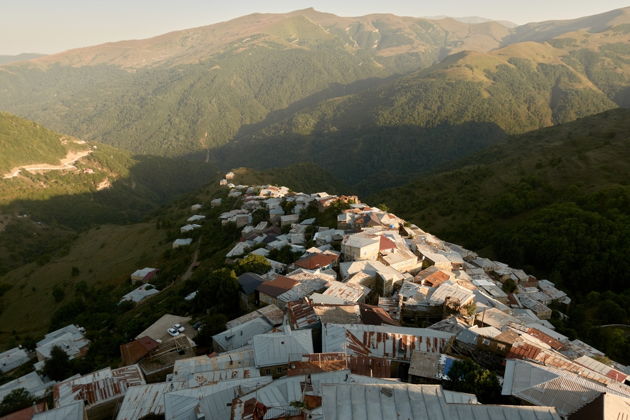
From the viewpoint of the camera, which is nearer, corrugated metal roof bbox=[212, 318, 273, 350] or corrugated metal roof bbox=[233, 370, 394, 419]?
corrugated metal roof bbox=[233, 370, 394, 419]

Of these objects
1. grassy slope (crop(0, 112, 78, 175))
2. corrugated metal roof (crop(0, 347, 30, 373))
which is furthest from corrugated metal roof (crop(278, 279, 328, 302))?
grassy slope (crop(0, 112, 78, 175))

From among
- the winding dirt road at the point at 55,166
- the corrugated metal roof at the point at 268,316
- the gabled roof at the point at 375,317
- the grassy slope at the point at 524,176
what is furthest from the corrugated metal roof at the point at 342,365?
the winding dirt road at the point at 55,166

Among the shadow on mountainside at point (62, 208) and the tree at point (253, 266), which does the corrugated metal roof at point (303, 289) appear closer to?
the tree at point (253, 266)

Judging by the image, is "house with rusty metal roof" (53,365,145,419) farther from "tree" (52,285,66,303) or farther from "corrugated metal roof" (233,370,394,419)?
"tree" (52,285,66,303)

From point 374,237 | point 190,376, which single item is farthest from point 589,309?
point 190,376

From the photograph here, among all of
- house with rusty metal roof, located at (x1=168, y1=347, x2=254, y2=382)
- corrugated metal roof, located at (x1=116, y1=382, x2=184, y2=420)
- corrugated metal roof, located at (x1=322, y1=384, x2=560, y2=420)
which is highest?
corrugated metal roof, located at (x1=322, y1=384, x2=560, y2=420)
